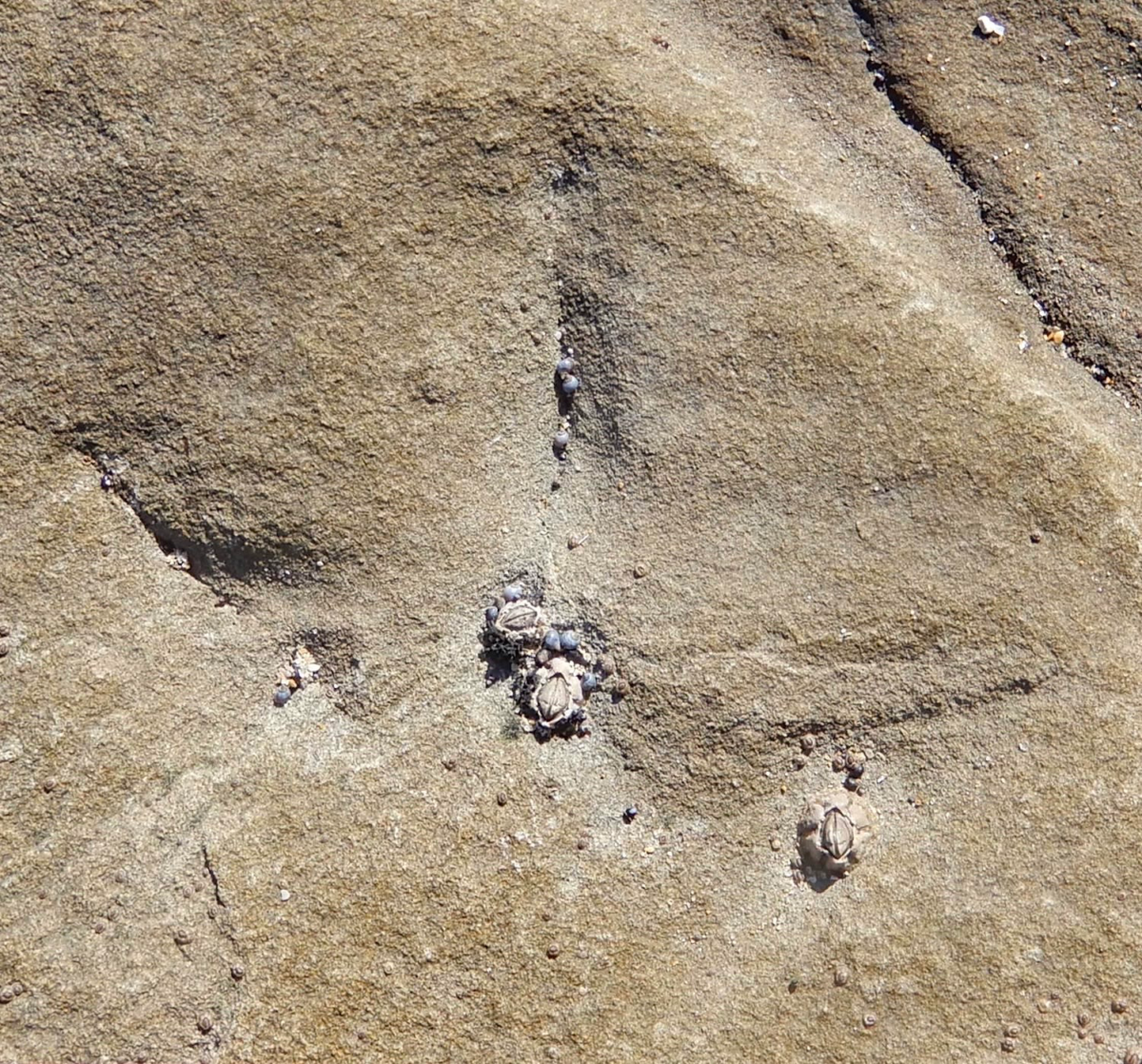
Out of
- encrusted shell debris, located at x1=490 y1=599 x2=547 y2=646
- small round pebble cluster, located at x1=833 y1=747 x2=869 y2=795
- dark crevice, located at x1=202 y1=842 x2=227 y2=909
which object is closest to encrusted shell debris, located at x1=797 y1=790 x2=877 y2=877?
small round pebble cluster, located at x1=833 y1=747 x2=869 y2=795

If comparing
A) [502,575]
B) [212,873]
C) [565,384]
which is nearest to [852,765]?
[502,575]

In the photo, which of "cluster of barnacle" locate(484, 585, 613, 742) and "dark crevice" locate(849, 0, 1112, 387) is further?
"dark crevice" locate(849, 0, 1112, 387)

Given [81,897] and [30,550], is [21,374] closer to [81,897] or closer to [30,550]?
[30,550]

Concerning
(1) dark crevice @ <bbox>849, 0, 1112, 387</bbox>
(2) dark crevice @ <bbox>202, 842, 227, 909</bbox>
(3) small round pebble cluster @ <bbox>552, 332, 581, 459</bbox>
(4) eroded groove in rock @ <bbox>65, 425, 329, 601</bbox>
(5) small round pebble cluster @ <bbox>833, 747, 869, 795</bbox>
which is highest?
(1) dark crevice @ <bbox>849, 0, 1112, 387</bbox>

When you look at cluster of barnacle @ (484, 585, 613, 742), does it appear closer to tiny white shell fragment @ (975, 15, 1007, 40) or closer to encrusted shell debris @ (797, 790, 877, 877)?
encrusted shell debris @ (797, 790, 877, 877)

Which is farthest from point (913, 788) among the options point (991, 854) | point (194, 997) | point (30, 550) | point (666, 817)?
point (30, 550)

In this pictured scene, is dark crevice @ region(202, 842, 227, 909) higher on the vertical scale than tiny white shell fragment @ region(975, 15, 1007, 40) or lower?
lower
